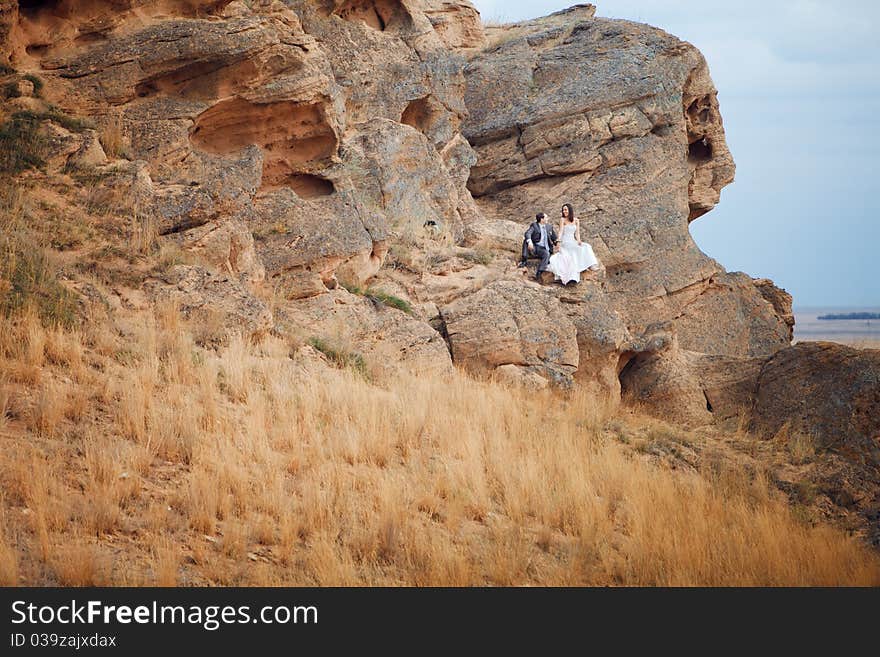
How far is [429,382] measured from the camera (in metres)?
12.8

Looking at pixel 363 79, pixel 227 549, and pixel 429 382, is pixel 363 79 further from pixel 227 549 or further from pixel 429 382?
pixel 227 549

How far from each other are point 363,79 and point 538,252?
19.9ft

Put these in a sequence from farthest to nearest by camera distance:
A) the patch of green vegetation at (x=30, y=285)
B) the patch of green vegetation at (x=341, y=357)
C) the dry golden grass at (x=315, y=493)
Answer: the patch of green vegetation at (x=341, y=357)
the patch of green vegetation at (x=30, y=285)
the dry golden grass at (x=315, y=493)

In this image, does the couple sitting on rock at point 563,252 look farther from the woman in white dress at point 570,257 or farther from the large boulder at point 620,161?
the large boulder at point 620,161

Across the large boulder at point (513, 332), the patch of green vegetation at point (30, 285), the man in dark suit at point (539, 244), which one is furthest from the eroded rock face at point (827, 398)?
the patch of green vegetation at point (30, 285)

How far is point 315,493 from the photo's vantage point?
7.55 meters

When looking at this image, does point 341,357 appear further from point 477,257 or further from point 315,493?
point 477,257

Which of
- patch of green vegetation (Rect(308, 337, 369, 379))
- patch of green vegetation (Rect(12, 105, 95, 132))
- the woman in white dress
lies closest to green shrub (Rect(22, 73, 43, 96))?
patch of green vegetation (Rect(12, 105, 95, 132))

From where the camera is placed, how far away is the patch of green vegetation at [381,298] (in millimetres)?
15648

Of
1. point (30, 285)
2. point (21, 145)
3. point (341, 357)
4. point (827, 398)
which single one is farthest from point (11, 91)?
point (827, 398)

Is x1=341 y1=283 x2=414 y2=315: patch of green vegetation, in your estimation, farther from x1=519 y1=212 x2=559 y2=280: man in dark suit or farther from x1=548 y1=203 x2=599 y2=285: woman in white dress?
x1=548 y1=203 x2=599 y2=285: woman in white dress

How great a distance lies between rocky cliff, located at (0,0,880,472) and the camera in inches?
529

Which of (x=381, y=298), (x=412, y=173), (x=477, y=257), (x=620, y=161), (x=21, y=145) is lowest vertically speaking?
(x=381, y=298)

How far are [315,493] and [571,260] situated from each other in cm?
1170
